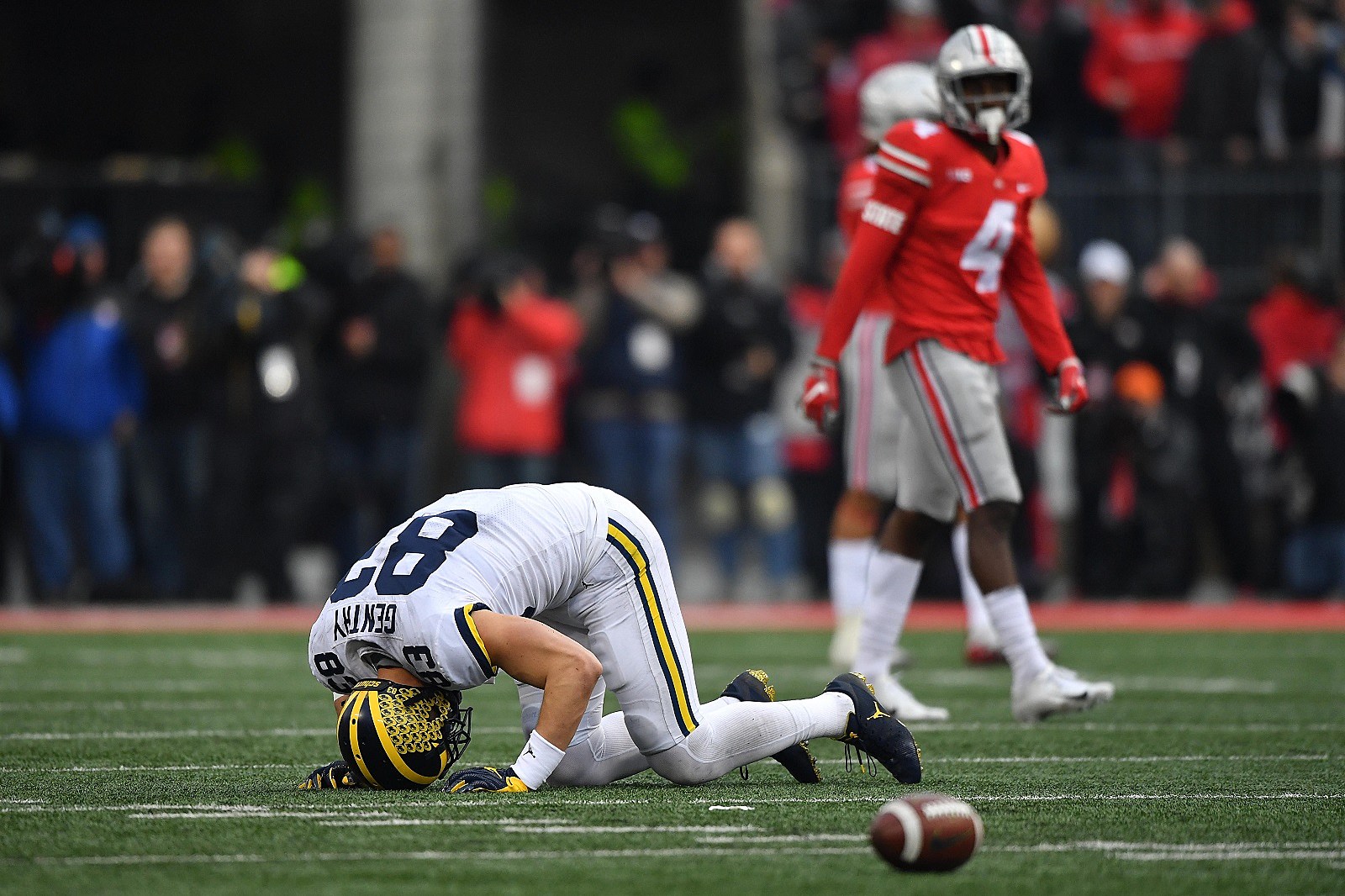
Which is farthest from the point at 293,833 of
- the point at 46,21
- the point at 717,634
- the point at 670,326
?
the point at 46,21

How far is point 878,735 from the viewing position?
A: 19.1ft

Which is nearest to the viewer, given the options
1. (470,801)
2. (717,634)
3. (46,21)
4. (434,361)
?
(470,801)

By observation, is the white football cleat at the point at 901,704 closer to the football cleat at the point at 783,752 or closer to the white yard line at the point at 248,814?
the football cleat at the point at 783,752

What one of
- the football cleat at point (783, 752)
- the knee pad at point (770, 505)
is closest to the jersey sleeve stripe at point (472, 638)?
the football cleat at point (783, 752)

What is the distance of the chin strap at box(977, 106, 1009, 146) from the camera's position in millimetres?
7367

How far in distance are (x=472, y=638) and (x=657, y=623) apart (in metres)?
0.55

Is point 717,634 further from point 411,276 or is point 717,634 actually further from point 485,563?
point 485,563

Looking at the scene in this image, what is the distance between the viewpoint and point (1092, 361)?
45.2 feet

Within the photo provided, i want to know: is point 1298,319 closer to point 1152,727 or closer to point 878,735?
point 1152,727

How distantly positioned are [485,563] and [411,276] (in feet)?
28.4

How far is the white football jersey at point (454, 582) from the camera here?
5.34 m

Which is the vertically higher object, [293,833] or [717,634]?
[293,833]

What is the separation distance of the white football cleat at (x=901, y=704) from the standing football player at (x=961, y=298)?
1.2 inches

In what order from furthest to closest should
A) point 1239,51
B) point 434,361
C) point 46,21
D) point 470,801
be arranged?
point 46,21, point 1239,51, point 434,361, point 470,801
